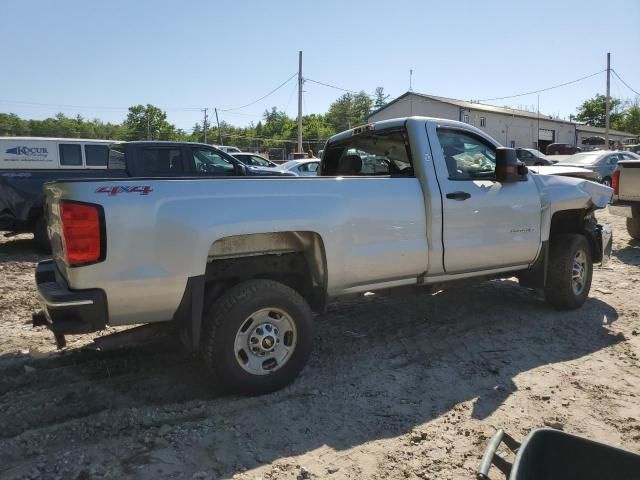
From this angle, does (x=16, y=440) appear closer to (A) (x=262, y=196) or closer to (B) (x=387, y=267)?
(A) (x=262, y=196)

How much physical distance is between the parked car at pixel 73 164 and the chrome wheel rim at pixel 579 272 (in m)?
3.84

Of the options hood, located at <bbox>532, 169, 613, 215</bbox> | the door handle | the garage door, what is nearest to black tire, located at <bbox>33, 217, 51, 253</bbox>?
the door handle

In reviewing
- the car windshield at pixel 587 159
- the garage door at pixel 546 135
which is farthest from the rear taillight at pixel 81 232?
the garage door at pixel 546 135

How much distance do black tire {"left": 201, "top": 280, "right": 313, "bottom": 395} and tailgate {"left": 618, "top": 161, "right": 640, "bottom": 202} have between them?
24.7ft

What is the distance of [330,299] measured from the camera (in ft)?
13.1

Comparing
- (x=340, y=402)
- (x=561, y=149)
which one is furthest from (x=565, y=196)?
(x=561, y=149)

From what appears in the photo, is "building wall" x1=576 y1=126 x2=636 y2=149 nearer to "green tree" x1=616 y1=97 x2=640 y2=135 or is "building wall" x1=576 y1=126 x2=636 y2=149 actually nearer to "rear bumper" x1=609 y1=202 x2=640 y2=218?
"green tree" x1=616 y1=97 x2=640 y2=135

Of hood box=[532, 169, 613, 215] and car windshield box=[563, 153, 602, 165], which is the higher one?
car windshield box=[563, 153, 602, 165]

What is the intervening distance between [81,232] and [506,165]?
355 cm

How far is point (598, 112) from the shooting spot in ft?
274

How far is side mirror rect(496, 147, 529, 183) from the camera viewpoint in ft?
15.2

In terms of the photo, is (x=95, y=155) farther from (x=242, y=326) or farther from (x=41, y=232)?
(x=242, y=326)

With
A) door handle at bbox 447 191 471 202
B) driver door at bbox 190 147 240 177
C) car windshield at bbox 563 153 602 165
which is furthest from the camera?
car windshield at bbox 563 153 602 165

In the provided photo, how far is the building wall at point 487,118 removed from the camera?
159 ft
